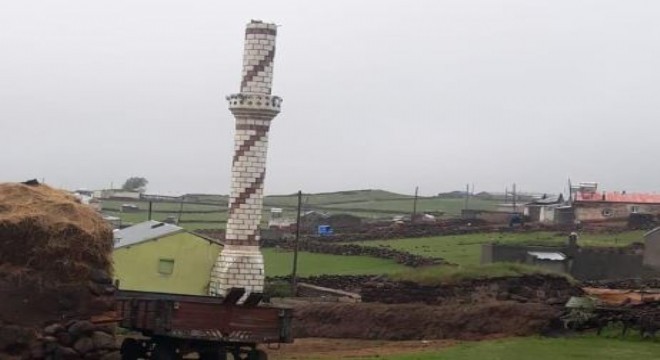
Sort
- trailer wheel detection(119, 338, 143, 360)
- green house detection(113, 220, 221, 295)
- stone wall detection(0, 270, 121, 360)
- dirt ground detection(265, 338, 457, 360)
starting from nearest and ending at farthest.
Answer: stone wall detection(0, 270, 121, 360)
trailer wheel detection(119, 338, 143, 360)
dirt ground detection(265, 338, 457, 360)
green house detection(113, 220, 221, 295)

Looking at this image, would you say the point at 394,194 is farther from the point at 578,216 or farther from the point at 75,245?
the point at 75,245

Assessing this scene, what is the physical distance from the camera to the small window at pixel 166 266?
37438mm

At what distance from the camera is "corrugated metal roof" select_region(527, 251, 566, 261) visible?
4383cm

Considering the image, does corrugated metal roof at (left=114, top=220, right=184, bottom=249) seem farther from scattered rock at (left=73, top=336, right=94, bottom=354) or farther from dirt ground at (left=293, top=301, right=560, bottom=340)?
scattered rock at (left=73, top=336, right=94, bottom=354)

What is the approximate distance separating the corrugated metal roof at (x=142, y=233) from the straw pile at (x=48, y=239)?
58.8ft

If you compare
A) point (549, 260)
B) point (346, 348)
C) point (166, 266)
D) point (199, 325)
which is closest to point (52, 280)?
point (199, 325)

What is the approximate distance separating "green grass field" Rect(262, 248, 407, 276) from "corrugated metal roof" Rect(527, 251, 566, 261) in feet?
17.2

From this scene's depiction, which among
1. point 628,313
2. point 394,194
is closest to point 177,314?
point 628,313

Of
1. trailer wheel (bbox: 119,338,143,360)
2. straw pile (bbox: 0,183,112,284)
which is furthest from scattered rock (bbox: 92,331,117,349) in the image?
straw pile (bbox: 0,183,112,284)

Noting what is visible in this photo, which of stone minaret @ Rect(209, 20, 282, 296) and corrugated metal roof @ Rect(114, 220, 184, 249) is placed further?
corrugated metal roof @ Rect(114, 220, 184, 249)

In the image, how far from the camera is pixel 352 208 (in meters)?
111

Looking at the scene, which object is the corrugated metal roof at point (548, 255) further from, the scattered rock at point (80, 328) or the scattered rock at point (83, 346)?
the scattered rock at point (83, 346)

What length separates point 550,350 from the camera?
78.8 ft

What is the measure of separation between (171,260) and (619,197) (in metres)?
53.1
